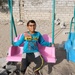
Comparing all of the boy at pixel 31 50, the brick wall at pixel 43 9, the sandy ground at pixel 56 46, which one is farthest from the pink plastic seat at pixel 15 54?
the brick wall at pixel 43 9

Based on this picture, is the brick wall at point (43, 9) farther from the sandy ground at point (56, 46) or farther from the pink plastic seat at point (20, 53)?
the pink plastic seat at point (20, 53)

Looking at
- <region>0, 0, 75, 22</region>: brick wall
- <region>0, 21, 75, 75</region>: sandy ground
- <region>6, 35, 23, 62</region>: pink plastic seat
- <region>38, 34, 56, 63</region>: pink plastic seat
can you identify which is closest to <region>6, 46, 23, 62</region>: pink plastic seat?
<region>6, 35, 23, 62</region>: pink plastic seat

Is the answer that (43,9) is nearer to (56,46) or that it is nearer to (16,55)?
(56,46)

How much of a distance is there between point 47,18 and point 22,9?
2.82ft

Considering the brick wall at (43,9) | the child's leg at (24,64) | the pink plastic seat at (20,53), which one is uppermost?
the brick wall at (43,9)

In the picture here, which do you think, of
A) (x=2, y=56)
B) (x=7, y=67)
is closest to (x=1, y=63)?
(x=7, y=67)

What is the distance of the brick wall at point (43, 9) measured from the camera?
796 centimetres

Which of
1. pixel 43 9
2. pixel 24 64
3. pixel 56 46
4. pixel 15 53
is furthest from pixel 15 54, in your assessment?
pixel 43 9

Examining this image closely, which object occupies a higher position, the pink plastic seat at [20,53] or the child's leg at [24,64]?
the pink plastic seat at [20,53]

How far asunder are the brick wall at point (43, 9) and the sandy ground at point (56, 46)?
305 mm

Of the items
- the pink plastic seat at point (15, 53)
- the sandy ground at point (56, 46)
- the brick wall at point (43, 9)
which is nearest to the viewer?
the pink plastic seat at point (15, 53)

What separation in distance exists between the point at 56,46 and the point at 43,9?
8.19 ft

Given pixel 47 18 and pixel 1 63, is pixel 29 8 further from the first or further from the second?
pixel 1 63

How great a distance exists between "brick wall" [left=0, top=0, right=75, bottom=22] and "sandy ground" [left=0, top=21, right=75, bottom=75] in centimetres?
30
